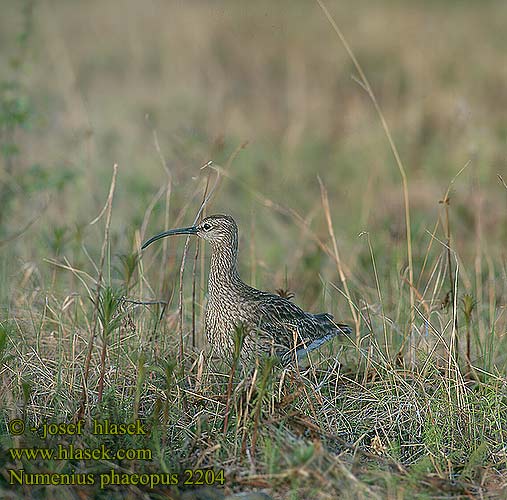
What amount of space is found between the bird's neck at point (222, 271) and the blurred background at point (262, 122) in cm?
76

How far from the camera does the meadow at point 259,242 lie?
411cm

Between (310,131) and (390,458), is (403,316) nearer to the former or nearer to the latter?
(390,458)

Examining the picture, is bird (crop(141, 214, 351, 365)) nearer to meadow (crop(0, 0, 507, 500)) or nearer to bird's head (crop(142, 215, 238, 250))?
bird's head (crop(142, 215, 238, 250))

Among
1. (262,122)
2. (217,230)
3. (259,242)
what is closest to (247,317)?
(217,230)

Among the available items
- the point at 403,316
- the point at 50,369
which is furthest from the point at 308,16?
the point at 50,369

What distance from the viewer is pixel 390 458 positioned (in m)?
4.20

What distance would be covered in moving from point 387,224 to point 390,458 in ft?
10.4

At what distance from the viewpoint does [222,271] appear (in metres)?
5.27

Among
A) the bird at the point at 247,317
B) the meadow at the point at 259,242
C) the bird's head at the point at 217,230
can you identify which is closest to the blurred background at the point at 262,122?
the meadow at the point at 259,242

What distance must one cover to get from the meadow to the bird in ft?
0.46

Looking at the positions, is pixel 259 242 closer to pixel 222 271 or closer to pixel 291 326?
pixel 222 271

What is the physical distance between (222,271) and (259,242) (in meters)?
3.51

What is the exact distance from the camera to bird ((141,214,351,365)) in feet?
15.9

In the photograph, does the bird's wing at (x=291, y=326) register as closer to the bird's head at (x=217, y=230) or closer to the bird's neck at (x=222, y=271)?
the bird's neck at (x=222, y=271)
